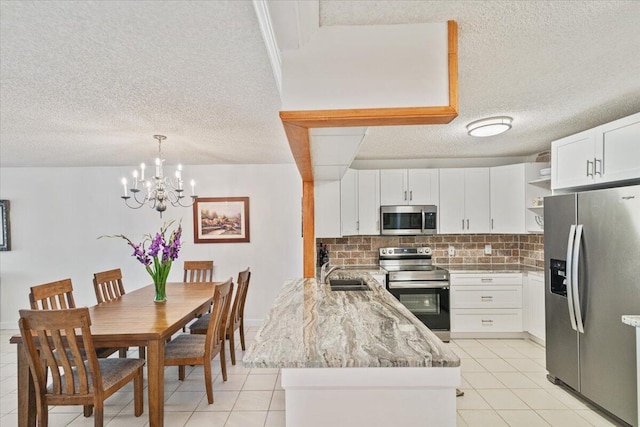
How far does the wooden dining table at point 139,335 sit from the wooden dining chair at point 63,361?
0.48 feet

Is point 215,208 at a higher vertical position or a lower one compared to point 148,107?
lower

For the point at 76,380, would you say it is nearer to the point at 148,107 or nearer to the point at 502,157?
the point at 148,107

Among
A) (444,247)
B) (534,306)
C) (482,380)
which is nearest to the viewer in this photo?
(482,380)

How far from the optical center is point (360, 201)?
4223mm

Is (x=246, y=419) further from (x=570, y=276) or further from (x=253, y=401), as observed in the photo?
(x=570, y=276)

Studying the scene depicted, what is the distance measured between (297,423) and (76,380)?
1.63 meters

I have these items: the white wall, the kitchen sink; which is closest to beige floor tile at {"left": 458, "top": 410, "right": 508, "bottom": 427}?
the kitchen sink

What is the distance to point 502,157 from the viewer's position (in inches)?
176

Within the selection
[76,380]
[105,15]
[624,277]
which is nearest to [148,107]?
[105,15]

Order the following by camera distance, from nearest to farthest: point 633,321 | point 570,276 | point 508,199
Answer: point 633,321 < point 570,276 < point 508,199

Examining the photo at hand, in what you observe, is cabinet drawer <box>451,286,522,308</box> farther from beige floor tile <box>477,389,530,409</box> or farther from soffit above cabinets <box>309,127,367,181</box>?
soffit above cabinets <box>309,127,367,181</box>

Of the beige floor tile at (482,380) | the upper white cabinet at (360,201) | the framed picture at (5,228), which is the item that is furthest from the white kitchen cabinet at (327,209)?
the framed picture at (5,228)

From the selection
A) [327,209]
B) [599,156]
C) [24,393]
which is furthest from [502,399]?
[24,393]

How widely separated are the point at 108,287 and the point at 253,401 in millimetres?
1876
